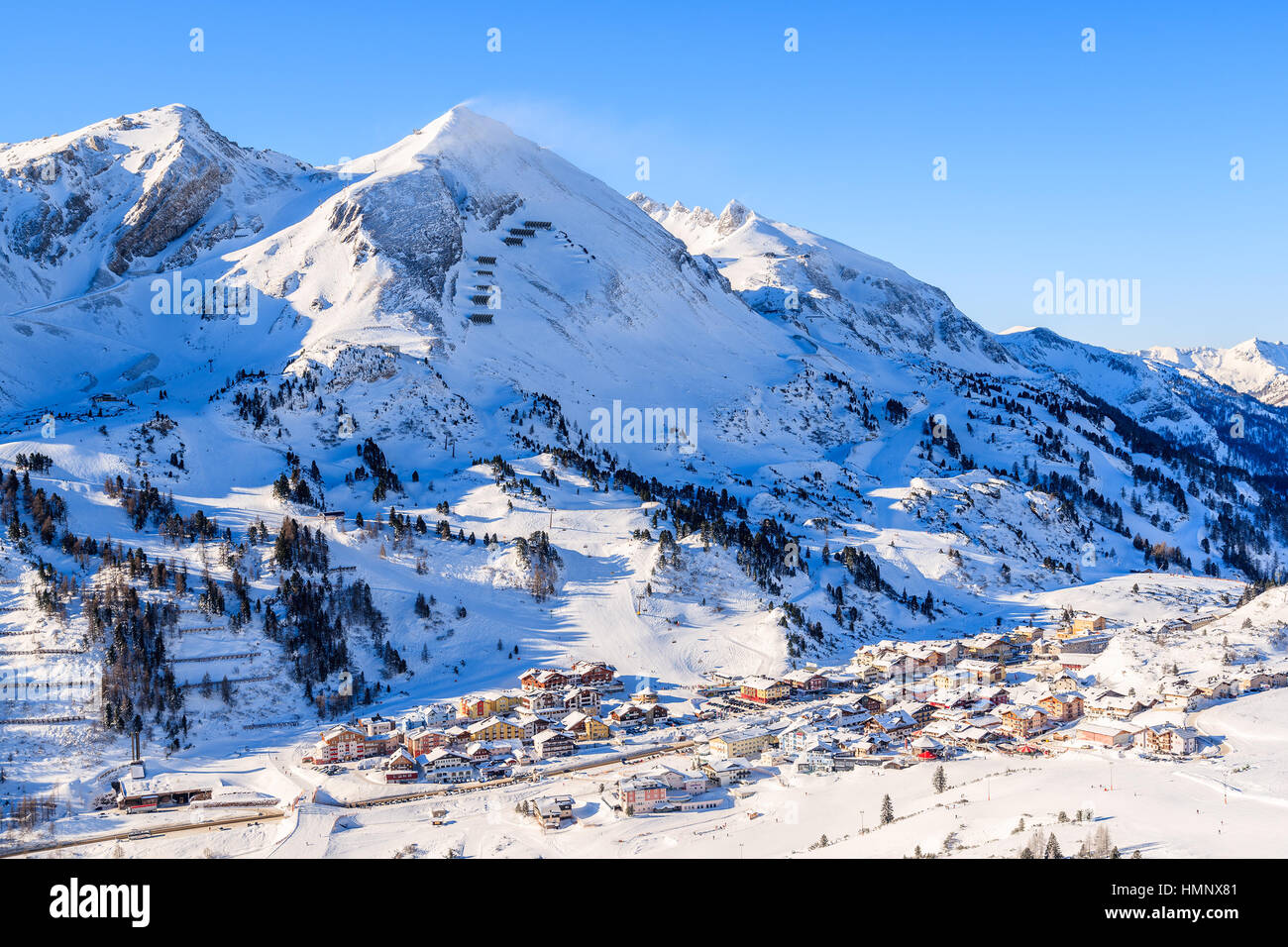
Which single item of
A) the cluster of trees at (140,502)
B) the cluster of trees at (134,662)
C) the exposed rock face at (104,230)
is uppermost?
the exposed rock face at (104,230)

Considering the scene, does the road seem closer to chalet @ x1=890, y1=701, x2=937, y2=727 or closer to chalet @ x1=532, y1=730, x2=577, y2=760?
chalet @ x1=532, y1=730, x2=577, y2=760

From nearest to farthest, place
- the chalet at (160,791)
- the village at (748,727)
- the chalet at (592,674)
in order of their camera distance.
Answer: the chalet at (160,791) → the village at (748,727) → the chalet at (592,674)

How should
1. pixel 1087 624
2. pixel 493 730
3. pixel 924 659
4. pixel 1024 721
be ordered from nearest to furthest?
1. pixel 1024 721
2. pixel 493 730
3. pixel 924 659
4. pixel 1087 624

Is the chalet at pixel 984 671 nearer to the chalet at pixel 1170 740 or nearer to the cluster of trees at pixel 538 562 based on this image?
the chalet at pixel 1170 740

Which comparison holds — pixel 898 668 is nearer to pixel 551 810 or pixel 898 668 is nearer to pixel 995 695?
pixel 995 695

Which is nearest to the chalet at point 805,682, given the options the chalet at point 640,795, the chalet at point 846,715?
the chalet at point 846,715

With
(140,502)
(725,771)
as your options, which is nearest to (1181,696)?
(725,771)

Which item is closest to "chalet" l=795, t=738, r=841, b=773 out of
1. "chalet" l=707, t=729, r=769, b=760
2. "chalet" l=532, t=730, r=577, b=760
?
"chalet" l=707, t=729, r=769, b=760
